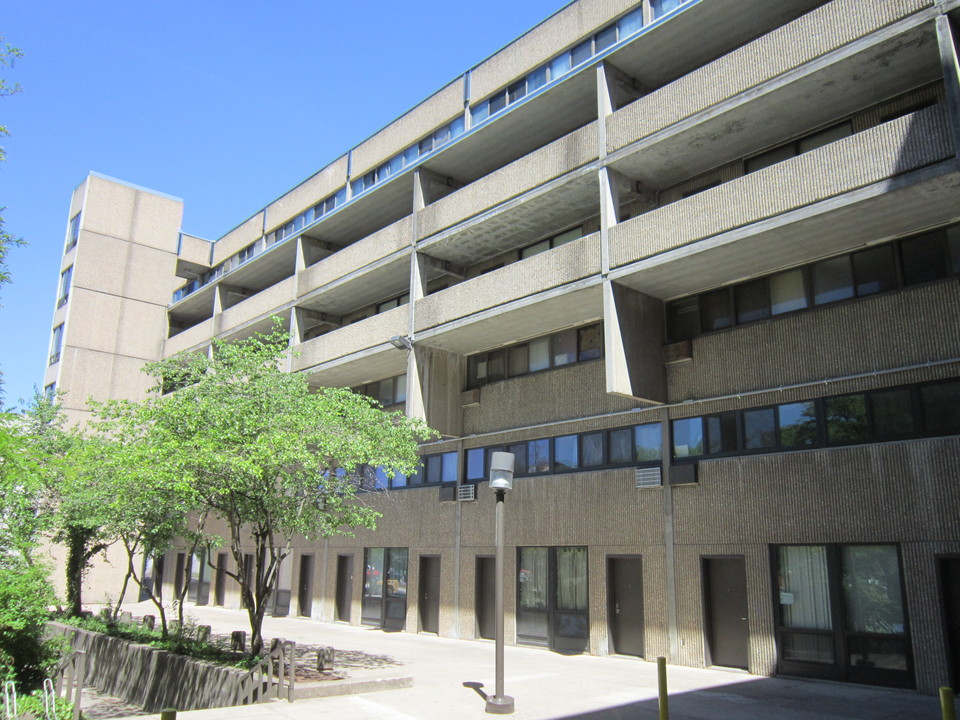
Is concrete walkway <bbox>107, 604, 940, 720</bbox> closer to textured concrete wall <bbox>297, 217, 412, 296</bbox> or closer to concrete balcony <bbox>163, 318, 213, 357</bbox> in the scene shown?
textured concrete wall <bbox>297, 217, 412, 296</bbox>

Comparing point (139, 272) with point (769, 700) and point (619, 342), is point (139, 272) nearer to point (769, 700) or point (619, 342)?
point (619, 342)

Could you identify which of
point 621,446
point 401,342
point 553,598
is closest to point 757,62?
point 621,446

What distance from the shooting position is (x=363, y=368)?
2688 cm

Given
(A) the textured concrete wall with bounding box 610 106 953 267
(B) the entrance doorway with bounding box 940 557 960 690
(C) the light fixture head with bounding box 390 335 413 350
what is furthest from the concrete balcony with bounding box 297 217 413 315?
(B) the entrance doorway with bounding box 940 557 960 690

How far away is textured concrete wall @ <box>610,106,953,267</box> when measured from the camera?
13.0 metres

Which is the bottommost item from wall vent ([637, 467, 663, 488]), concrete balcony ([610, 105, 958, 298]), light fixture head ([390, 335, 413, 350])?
wall vent ([637, 467, 663, 488])

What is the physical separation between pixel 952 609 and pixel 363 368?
19.0 meters

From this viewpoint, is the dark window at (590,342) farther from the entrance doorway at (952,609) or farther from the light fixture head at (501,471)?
the entrance doorway at (952,609)

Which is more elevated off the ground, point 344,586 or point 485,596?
point 485,596

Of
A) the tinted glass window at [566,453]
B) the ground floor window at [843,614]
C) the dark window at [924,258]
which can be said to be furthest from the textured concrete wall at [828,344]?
the ground floor window at [843,614]

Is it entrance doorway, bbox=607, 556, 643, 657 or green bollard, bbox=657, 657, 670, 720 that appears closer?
green bollard, bbox=657, 657, 670, 720

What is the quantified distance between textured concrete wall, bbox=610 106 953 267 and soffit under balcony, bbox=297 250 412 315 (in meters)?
9.97

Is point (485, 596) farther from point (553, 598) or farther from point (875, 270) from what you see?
point (875, 270)

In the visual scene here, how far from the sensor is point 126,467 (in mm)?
14164
